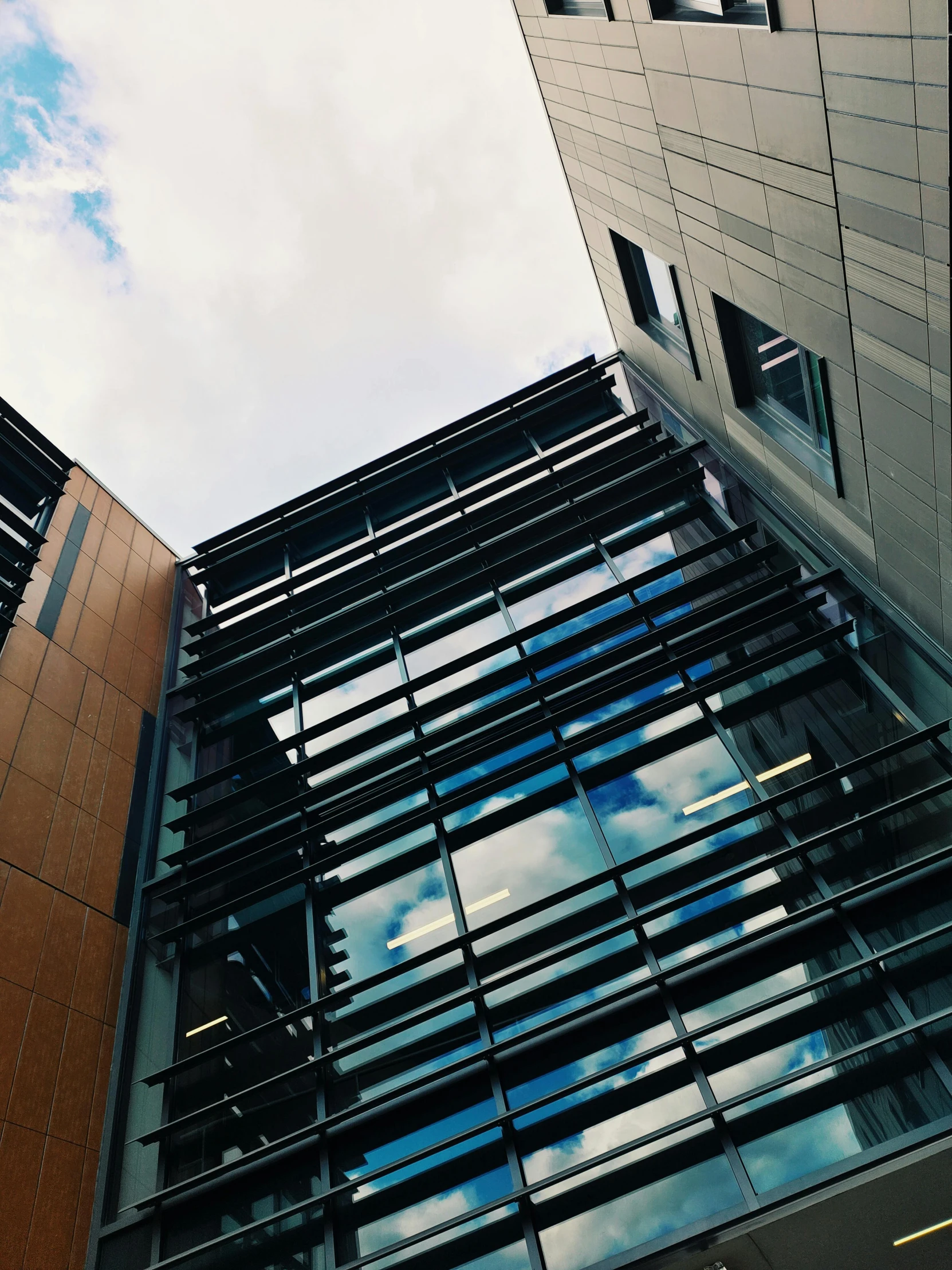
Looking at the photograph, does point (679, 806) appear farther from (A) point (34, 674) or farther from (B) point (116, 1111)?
(A) point (34, 674)

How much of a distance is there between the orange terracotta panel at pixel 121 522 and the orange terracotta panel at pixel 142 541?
0.08 m

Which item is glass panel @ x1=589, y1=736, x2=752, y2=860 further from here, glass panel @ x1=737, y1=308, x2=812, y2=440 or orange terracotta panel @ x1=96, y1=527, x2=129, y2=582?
orange terracotta panel @ x1=96, y1=527, x2=129, y2=582

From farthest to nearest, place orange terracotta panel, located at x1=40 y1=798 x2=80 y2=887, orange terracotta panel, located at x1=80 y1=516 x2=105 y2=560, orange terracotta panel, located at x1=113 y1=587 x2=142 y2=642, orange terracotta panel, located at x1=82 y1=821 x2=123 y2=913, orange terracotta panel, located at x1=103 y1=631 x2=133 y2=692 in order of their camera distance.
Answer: orange terracotta panel, located at x1=80 y1=516 x2=105 y2=560 → orange terracotta panel, located at x1=113 y1=587 x2=142 y2=642 → orange terracotta panel, located at x1=103 y1=631 x2=133 y2=692 → orange terracotta panel, located at x1=82 y1=821 x2=123 y2=913 → orange terracotta panel, located at x1=40 y1=798 x2=80 y2=887

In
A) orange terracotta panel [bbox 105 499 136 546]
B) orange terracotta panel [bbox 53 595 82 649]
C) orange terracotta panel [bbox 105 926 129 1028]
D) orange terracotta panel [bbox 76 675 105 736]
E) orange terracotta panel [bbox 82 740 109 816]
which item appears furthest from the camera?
orange terracotta panel [bbox 105 499 136 546]

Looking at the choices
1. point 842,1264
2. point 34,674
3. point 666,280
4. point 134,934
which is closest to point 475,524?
point 666,280

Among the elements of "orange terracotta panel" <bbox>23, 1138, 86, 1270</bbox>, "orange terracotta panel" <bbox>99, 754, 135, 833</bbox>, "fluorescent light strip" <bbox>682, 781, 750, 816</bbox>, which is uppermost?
"orange terracotta panel" <bbox>99, 754, 135, 833</bbox>

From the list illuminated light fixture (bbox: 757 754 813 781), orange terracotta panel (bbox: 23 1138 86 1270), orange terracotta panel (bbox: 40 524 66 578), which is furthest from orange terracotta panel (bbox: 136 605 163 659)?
illuminated light fixture (bbox: 757 754 813 781)

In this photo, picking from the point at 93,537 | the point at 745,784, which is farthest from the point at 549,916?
the point at 93,537

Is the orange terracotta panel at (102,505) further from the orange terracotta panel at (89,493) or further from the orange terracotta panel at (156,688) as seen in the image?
the orange terracotta panel at (156,688)

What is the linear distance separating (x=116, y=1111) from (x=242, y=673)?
8414 mm

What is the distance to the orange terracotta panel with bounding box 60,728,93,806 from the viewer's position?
12914 mm

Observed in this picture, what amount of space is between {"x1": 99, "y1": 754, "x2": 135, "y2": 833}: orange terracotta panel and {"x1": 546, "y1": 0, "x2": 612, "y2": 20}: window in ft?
44.8

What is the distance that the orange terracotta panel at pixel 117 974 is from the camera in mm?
11211

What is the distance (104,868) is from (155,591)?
26.9 feet
